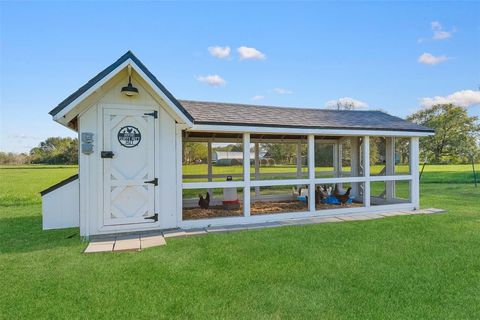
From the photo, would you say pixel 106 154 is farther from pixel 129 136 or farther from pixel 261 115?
pixel 261 115

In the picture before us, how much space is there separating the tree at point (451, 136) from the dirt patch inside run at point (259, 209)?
3962 centimetres

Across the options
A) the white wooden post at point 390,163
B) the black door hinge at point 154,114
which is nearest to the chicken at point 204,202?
the black door hinge at point 154,114

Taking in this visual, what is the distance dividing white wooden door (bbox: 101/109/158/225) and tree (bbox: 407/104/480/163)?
147ft

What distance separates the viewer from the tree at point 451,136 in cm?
4056

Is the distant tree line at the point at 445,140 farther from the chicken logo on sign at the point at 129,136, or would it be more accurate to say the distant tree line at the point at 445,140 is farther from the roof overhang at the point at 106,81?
the chicken logo on sign at the point at 129,136

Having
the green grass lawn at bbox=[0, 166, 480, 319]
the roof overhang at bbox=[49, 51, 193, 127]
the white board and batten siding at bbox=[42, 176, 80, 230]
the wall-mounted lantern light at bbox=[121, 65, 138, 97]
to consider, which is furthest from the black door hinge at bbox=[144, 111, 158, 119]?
the green grass lawn at bbox=[0, 166, 480, 319]

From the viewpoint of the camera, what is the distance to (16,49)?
39.5 ft

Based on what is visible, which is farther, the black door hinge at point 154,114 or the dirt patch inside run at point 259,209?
the dirt patch inside run at point 259,209

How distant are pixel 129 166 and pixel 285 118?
4.45 meters

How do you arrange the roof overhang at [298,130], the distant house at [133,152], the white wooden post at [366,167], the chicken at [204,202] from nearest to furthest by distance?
1. the distant house at [133,152]
2. the roof overhang at [298,130]
3. the white wooden post at [366,167]
4. the chicken at [204,202]

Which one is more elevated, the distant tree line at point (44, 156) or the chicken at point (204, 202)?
the distant tree line at point (44, 156)

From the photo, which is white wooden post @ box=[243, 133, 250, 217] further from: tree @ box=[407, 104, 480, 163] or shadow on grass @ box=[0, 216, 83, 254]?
tree @ box=[407, 104, 480, 163]

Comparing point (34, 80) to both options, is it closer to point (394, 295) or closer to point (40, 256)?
point (40, 256)

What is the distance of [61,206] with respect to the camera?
6.50 metres
